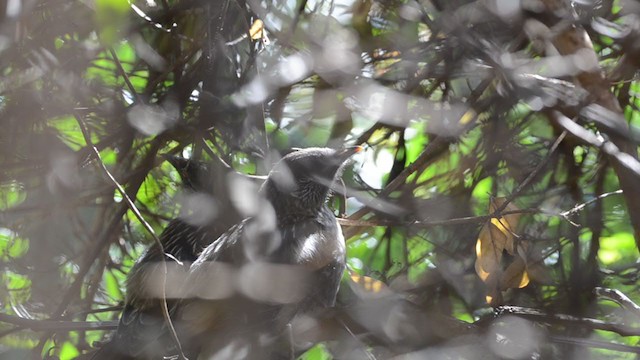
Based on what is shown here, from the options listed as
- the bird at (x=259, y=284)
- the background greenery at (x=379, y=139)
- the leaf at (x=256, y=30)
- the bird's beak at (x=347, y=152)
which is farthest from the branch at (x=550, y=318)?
the leaf at (x=256, y=30)

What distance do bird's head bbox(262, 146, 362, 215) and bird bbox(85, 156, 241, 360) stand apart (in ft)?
0.35

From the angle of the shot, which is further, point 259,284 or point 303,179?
point 303,179

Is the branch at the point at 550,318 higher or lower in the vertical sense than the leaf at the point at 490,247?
lower

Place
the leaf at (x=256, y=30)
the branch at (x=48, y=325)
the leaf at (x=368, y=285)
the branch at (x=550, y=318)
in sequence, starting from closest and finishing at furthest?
the branch at (x=48, y=325), the branch at (x=550, y=318), the leaf at (x=368, y=285), the leaf at (x=256, y=30)

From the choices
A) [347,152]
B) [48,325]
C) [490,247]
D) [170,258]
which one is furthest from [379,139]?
[48,325]

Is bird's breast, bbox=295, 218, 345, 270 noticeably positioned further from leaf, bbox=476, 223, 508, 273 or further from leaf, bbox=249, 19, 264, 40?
leaf, bbox=249, 19, 264, 40

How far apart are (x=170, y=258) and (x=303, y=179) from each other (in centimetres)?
36

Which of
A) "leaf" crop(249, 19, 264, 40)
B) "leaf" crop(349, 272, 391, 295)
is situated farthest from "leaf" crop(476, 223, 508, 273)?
"leaf" crop(249, 19, 264, 40)

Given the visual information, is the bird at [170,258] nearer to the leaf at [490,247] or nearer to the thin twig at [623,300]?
the leaf at [490,247]

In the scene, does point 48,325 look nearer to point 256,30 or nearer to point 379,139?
point 256,30

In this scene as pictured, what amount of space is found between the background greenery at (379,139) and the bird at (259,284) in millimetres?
99

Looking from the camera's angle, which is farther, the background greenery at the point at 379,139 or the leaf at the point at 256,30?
the leaf at the point at 256,30

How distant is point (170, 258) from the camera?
2.04 m

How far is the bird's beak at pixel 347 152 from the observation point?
1.86 m
